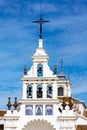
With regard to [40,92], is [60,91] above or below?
above

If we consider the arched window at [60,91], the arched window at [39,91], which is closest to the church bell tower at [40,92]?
the arched window at [39,91]

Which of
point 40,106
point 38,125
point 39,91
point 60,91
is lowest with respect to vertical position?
point 38,125

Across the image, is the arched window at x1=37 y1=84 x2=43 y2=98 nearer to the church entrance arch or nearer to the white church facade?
the white church facade

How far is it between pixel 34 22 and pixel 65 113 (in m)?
10.1

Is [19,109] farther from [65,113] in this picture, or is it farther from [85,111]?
[85,111]

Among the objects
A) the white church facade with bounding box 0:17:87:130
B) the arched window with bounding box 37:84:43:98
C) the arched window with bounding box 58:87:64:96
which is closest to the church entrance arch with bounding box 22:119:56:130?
the white church facade with bounding box 0:17:87:130

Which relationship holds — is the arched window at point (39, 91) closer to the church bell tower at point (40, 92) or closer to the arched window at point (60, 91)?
the church bell tower at point (40, 92)

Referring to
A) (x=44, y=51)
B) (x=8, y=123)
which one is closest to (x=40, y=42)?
(x=44, y=51)

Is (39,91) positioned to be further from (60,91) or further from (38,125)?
(60,91)

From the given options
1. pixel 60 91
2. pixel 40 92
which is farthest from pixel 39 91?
pixel 60 91

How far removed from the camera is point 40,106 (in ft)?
166

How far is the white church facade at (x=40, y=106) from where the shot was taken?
49875mm

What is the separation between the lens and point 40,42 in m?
53.1

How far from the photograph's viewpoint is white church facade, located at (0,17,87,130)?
1964 inches
